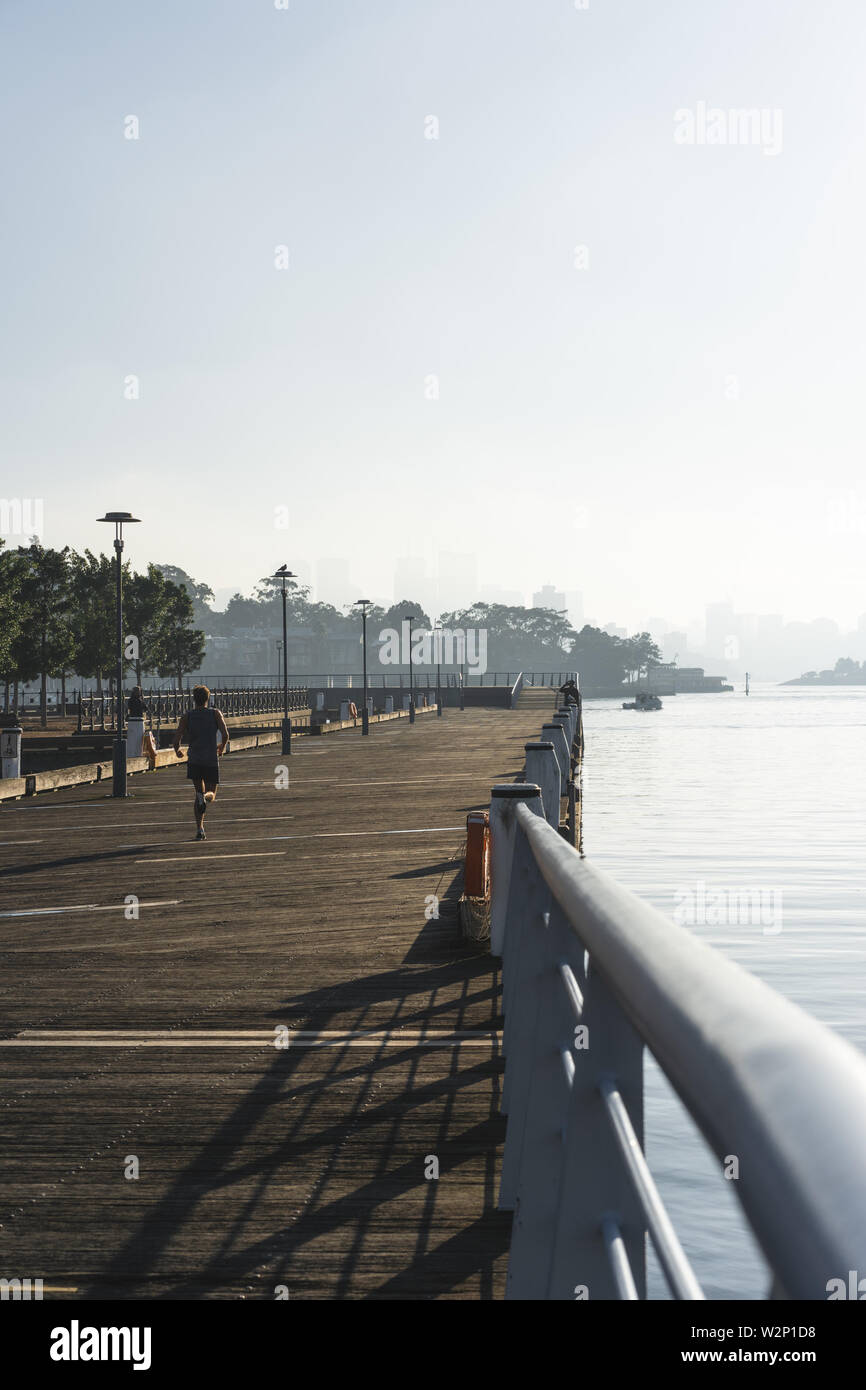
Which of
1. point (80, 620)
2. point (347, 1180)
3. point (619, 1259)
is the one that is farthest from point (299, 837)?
point (80, 620)

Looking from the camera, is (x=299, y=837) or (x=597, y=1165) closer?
(x=597, y=1165)

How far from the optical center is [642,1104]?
2205 millimetres

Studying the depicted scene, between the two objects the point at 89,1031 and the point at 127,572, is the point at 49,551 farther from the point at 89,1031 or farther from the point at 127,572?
the point at 89,1031

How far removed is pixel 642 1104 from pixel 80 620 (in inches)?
3428

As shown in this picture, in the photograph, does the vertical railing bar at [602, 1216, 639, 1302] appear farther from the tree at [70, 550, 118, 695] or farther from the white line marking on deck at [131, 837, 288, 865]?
the tree at [70, 550, 118, 695]

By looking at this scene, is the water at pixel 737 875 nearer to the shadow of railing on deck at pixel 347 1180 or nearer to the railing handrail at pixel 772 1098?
Answer: the railing handrail at pixel 772 1098

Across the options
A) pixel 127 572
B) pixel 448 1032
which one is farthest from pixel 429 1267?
pixel 127 572

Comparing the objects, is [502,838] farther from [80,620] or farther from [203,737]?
[80,620]

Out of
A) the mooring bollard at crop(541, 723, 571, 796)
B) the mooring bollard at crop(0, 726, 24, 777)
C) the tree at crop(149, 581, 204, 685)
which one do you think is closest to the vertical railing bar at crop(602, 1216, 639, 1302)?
the mooring bollard at crop(541, 723, 571, 796)

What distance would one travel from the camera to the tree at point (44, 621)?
237ft

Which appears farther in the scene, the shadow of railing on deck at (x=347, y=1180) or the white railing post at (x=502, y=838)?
the white railing post at (x=502, y=838)

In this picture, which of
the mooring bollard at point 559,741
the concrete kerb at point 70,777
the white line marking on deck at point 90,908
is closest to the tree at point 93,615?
the concrete kerb at point 70,777

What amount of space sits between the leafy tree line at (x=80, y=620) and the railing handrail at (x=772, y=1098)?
57126 mm

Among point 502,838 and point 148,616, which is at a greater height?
point 148,616
